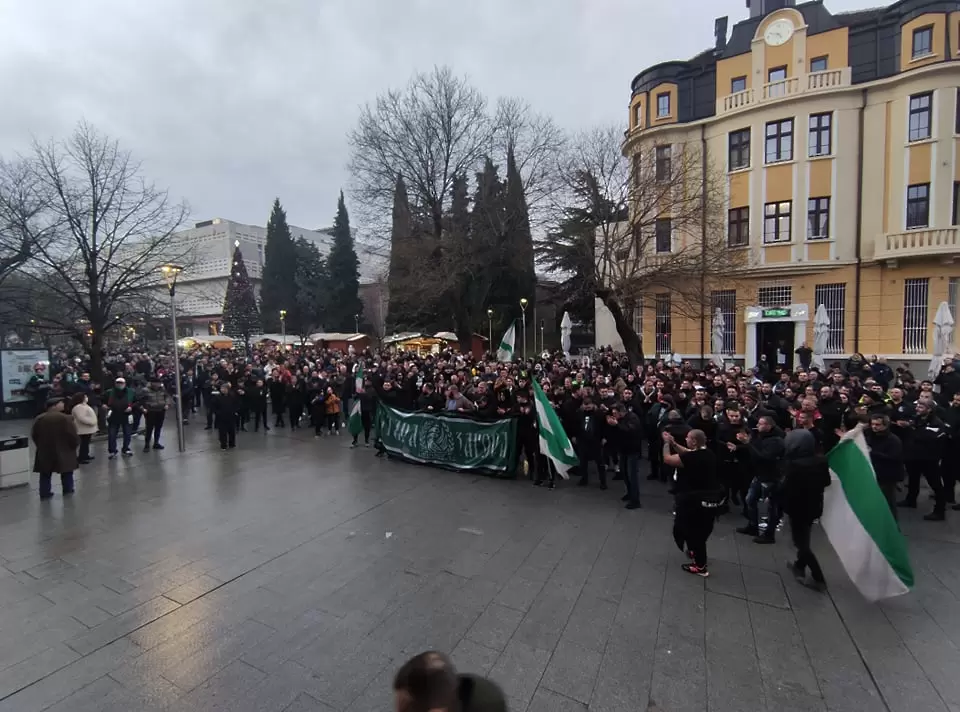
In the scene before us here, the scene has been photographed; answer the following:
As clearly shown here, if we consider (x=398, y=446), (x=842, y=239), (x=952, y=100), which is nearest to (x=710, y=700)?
(x=398, y=446)

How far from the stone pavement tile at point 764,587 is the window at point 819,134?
25.0 metres

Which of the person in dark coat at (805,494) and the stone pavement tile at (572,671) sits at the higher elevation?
the person in dark coat at (805,494)

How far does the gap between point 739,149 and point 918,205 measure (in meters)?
7.99

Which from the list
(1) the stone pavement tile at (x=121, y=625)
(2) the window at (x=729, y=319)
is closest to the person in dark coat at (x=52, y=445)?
(1) the stone pavement tile at (x=121, y=625)

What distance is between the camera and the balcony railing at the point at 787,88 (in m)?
23.0

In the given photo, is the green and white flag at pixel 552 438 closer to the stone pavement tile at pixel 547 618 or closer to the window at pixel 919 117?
the stone pavement tile at pixel 547 618

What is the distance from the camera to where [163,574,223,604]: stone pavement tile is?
16.7 ft

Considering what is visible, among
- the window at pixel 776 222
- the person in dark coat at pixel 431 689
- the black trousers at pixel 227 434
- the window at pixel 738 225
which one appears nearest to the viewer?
the person in dark coat at pixel 431 689

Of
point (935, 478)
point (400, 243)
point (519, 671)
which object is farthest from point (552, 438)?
point (400, 243)

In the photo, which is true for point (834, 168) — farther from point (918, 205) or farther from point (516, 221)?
point (516, 221)

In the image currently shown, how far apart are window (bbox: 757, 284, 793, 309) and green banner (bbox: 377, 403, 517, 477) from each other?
68.0 feet

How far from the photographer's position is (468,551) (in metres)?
6.20

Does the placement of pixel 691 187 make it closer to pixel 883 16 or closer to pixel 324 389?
pixel 883 16

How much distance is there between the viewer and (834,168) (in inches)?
917
